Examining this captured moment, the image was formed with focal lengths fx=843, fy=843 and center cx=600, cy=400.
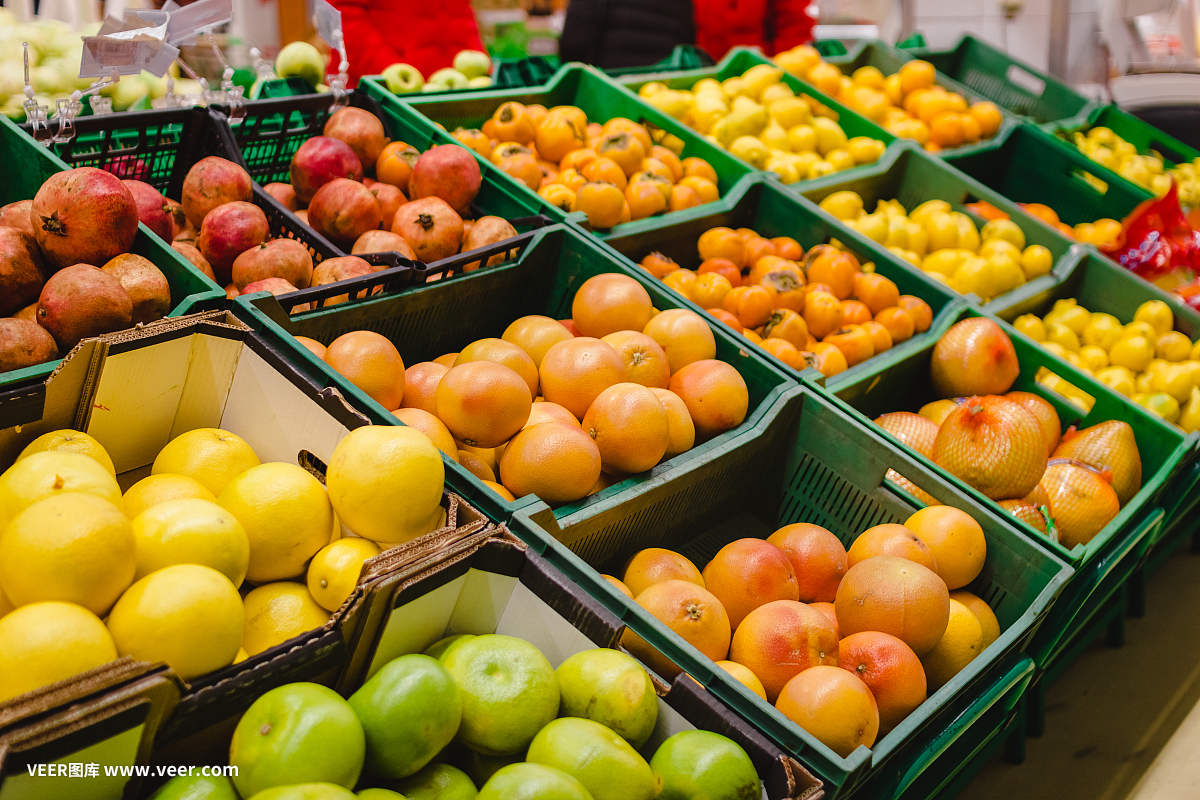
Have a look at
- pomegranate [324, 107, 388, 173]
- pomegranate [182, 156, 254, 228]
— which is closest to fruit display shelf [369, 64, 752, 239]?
pomegranate [324, 107, 388, 173]

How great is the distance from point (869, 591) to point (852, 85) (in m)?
3.70

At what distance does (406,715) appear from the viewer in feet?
3.57

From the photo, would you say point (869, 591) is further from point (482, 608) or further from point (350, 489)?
point (350, 489)

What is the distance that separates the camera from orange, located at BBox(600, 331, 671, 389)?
2025mm

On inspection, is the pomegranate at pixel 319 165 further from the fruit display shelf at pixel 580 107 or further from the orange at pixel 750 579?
the orange at pixel 750 579

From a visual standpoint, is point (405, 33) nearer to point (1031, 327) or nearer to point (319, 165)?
point (319, 165)

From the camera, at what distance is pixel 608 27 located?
521cm

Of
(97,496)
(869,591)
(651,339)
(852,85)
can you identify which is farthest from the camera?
(852,85)

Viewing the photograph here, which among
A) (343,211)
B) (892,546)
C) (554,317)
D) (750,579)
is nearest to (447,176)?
(343,211)

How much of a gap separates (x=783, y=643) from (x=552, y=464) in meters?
0.55

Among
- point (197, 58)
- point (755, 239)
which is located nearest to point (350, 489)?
point (755, 239)

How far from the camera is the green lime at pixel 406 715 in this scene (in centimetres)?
108

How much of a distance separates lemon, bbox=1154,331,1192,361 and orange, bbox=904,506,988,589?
181 centimetres

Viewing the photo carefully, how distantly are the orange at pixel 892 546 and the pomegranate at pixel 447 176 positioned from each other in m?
1.49
